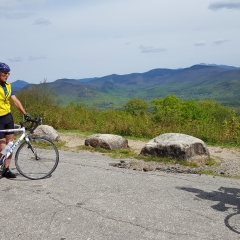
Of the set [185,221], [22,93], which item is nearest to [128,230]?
[185,221]

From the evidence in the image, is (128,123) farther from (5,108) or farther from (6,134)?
(5,108)

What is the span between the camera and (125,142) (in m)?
12.7

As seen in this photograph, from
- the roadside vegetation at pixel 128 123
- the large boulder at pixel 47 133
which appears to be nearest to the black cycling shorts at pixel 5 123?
the large boulder at pixel 47 133

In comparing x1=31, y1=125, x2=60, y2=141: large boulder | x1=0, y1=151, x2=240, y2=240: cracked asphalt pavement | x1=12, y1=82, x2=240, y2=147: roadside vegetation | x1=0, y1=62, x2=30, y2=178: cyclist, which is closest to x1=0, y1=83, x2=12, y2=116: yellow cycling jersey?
x1=0, y1=62, x2=30, y2=178: cyclist

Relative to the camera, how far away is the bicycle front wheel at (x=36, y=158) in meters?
7.05

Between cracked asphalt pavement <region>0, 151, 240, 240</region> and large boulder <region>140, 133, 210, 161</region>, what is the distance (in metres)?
2.14

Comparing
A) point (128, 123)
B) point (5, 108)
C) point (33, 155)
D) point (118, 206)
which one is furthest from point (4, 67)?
point (128, 123)

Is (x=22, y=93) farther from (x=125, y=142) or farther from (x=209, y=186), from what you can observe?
(x=209, y=186)

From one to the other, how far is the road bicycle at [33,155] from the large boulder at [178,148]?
13.9 ft

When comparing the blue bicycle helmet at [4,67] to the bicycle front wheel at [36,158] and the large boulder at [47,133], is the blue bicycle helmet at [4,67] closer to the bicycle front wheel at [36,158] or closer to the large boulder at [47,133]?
the bicycle front wheel at [36,158]

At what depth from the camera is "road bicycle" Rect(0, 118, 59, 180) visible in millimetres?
7020

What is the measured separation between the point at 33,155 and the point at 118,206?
2526 mm

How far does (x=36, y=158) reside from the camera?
23.6ft

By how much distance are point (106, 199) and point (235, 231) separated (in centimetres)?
222
